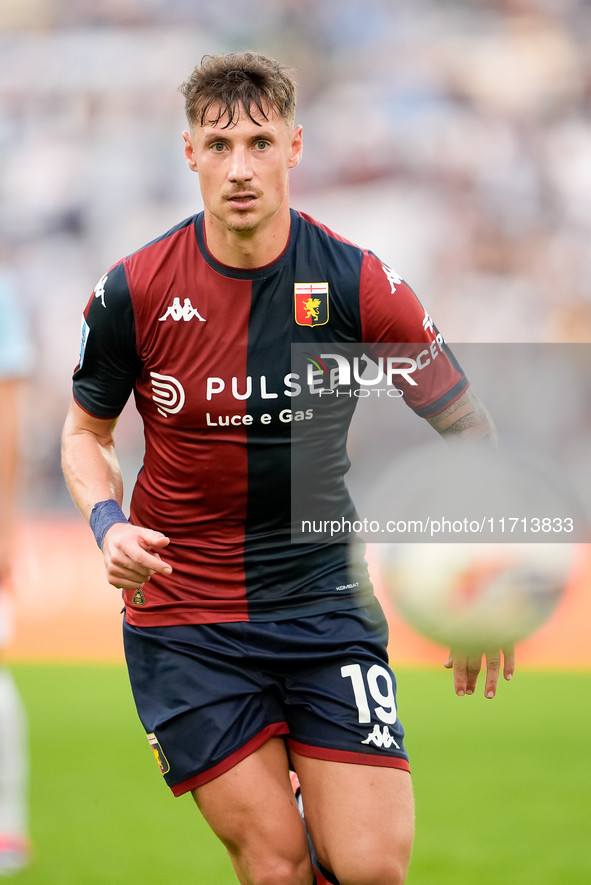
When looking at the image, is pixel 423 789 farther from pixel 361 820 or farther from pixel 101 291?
pixel 101 291

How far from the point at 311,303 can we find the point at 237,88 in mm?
615

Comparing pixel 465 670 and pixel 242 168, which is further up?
pixel 242 168

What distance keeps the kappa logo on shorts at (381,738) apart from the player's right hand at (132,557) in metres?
0.79

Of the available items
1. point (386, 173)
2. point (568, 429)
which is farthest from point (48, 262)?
point (568, 429)

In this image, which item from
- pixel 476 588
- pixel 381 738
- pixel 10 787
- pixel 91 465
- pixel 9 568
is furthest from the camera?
pixel 9 568

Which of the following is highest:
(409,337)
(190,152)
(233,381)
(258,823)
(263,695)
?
(190,152)

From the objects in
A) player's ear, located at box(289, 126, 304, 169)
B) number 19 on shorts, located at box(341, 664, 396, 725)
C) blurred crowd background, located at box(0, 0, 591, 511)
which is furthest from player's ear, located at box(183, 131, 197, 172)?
blurred crowd background, located at box(0, 0, 591, 511)

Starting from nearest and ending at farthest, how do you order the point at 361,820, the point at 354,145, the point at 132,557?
the point at 132,557, the point at 361,820, the point at 354,145

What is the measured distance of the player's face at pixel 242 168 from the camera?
3.03 meters

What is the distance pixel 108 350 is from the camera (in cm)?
318

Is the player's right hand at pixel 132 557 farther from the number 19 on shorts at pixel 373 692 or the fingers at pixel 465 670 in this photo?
the fingers at pixel 465 670

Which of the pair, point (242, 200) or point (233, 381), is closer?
point (242, 200)

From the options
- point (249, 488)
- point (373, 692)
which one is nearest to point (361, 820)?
point (373, 692)

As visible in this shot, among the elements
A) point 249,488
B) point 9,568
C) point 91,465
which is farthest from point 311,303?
point 9,568
